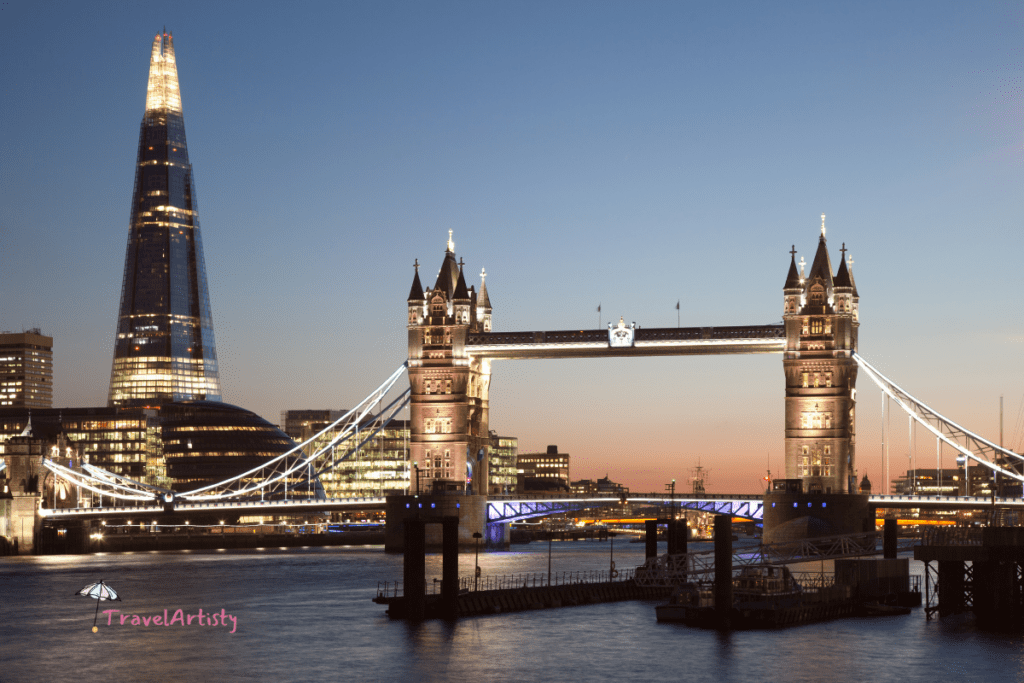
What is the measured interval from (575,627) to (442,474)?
228 feet

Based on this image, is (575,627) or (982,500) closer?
(575,627)

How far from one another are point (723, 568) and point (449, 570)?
13.6 meters

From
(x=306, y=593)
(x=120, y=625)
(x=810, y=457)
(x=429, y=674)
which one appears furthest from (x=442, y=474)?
(x=429, y=674)

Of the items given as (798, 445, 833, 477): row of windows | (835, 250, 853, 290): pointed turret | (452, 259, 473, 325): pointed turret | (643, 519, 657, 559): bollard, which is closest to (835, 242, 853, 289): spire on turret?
(835, 250, 853, 290): pointed turret

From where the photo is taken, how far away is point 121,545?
165m

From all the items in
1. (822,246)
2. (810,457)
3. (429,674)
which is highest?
(822,246)

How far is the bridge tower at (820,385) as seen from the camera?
451 feet

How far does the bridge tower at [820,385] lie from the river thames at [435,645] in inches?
2163

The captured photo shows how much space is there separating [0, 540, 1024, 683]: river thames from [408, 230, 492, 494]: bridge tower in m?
50.8

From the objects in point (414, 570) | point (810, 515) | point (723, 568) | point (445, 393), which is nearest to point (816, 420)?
point (810, 515)

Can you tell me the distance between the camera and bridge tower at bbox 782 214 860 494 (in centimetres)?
13738

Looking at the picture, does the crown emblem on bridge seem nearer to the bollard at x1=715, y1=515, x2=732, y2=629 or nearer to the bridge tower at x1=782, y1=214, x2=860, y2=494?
the bridge tower at x1=782, y1=214, x2=860, y2=494

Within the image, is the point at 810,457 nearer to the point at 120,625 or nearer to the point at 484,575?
the point at 484,575

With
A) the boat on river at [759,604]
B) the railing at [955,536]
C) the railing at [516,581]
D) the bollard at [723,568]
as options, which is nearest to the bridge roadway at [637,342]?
the railing at [516,581]
